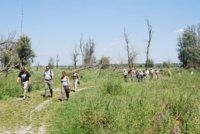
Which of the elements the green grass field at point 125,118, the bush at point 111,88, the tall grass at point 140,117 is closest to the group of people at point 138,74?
the bush at point 111,88

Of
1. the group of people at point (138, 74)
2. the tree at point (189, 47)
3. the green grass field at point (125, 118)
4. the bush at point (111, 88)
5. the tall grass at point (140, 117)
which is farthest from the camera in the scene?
the tree at point (189, 47)

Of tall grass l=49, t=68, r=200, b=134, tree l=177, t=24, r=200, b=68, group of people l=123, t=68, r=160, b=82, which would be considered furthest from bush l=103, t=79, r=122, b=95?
tree l=177, t=24, r=200, b=68

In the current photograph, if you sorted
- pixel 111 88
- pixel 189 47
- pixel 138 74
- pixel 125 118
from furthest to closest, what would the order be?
1. pixel 189 47
2. pixel 138 74
3. pixel 111 88
4. pixel 125 118

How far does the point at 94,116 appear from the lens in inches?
554

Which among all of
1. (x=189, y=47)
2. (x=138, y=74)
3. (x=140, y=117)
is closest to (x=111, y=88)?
(x=140, y=117)

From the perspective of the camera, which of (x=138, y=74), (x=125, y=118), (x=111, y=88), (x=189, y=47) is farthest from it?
(x=189, y=47)

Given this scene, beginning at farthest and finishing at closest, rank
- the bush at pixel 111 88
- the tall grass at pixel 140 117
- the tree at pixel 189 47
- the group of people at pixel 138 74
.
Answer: the tree at pixel 189 47
the group of people at pixel 138 74
the bush at pixel 111 88
the tall grass at pixel 140 117

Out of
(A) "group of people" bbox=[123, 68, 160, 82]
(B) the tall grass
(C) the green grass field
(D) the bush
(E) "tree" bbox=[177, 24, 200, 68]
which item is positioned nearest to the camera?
(B) the tall grass

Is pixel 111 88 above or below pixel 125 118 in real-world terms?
above

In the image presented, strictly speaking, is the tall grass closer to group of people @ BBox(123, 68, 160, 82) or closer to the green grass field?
the green grass field

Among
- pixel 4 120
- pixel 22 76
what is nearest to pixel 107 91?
pixel 22 76

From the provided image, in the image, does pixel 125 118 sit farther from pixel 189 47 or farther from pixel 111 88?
pixel 189 47

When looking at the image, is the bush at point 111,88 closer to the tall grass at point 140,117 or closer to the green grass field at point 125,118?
the green grass field at point 125,118

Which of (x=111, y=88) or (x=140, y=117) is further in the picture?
(x=111, y=88)
